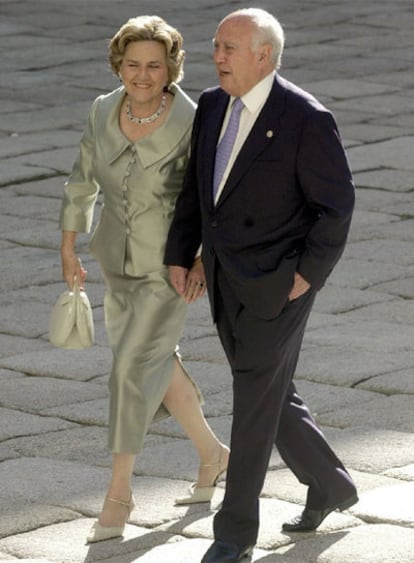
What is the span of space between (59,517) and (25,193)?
4897 millimetres

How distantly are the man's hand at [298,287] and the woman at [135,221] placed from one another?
40 cm

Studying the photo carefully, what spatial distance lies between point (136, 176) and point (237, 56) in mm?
549

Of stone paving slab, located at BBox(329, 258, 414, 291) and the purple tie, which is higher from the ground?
the purple tie

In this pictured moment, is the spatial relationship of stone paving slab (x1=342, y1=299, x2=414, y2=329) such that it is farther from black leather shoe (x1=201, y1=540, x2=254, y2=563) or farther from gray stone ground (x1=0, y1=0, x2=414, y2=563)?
black leather shoe (x1=201, y1=540, x2=254, y2=563)

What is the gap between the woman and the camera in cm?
414

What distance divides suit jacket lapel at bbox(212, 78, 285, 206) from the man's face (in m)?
0.06

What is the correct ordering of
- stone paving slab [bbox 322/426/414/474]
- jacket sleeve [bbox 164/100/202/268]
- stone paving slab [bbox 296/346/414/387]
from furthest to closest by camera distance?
stone paving slab [bbox 296/346/414/387] < stone paving slab [bbox 322/426/414/474] < jacket sleeve [bbox 164/100/202/268]

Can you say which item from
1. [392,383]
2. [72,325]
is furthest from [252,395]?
[392,383]

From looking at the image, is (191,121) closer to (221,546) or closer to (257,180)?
(257,180)

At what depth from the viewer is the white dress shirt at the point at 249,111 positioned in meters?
3.84

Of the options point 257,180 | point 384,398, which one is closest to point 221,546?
point 257,180

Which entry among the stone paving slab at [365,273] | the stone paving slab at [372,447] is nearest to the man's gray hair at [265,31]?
the stone paving slab at [372,447]

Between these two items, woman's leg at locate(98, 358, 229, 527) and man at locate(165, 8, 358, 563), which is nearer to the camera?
man at locate(165, 8, 358, 563)

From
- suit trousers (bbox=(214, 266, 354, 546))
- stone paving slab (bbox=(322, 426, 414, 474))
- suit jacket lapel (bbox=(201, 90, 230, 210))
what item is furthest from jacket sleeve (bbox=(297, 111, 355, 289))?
stone paving slab (bbox=(322, 426, 414, 474))
